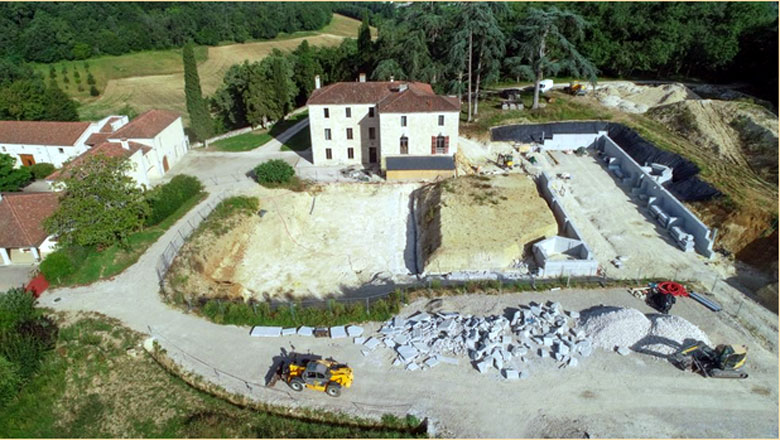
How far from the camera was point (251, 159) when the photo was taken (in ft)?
165

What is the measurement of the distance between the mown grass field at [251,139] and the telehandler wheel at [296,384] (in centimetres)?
3671

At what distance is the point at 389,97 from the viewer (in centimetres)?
4581

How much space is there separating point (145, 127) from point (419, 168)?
85.3ft

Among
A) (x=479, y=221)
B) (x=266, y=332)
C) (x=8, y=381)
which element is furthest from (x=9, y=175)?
(x=479, y=221)

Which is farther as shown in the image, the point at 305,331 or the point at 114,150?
the point at 114,150

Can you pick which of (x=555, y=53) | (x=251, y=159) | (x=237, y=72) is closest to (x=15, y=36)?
(x=237, y=72)

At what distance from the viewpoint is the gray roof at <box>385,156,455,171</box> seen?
44.6 metres

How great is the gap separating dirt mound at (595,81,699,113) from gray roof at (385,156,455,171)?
30.0 metres

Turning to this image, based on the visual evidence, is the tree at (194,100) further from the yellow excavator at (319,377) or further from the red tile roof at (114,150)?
the yellow excavator at (319,377)

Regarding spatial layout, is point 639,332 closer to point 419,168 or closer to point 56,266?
point 419,168

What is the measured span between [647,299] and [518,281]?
7120 mm

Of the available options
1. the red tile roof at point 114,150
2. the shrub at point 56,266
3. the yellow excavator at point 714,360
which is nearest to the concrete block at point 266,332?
the shrub at point 56,266

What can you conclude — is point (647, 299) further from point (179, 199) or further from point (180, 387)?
point (179, 199)

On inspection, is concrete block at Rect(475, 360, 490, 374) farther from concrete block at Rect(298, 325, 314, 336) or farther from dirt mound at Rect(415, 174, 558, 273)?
dirt mound at Rect(415, 174, 558, 273)
